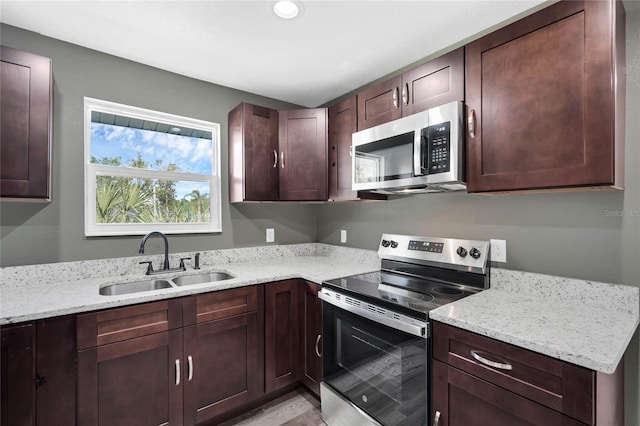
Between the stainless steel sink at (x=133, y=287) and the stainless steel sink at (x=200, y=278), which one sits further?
the stainless steel sink at (x=200, y=278)

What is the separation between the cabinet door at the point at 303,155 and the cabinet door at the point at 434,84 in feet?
2.71

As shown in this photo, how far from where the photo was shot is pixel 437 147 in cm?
163

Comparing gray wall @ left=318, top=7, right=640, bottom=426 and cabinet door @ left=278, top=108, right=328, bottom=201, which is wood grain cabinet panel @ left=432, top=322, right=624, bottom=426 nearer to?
gray wall @ left=318, top=7, right=640, bottom=426

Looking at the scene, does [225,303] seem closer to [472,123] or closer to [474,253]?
[474,253]

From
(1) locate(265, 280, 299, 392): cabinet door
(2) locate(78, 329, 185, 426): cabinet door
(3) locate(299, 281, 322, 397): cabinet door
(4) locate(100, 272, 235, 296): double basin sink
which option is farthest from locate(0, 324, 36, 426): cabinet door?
(3) locate(299, 281, 322, 397): cabinet door

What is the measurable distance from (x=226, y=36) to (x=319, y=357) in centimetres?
220

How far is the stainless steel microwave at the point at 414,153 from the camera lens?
5.17 ft

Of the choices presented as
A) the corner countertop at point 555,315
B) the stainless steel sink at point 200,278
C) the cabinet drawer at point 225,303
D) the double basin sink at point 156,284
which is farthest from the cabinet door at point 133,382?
the corner countertop at point 555,315

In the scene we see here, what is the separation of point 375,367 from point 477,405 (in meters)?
0.55

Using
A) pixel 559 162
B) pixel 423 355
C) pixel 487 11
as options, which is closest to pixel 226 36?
pixel 487 11

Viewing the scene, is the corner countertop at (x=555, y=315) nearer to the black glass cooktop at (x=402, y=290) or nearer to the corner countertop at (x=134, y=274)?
the black glass cooktop at (x=402, y=290)

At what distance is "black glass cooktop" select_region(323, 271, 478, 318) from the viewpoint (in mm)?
1490

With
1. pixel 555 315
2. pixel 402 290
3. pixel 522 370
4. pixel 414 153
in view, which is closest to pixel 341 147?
pixel 414 153

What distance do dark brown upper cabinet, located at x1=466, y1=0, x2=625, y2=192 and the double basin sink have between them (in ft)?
6.11
